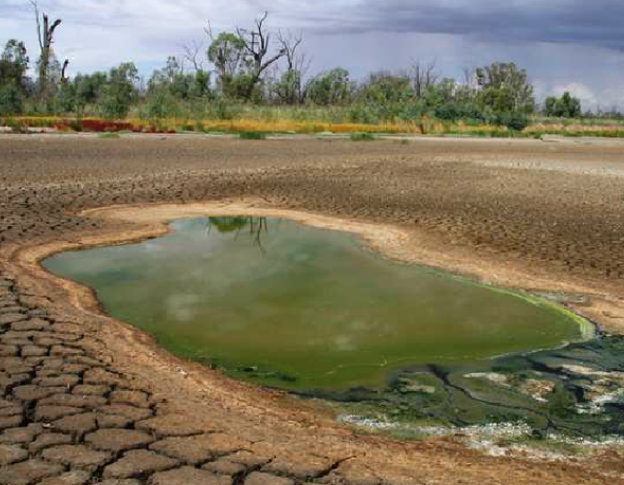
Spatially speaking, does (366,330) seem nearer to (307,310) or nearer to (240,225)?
(307,310)

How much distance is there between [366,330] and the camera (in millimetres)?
6199

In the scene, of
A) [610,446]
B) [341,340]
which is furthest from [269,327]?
[610,446]

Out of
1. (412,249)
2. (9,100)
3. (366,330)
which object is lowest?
(366,330)

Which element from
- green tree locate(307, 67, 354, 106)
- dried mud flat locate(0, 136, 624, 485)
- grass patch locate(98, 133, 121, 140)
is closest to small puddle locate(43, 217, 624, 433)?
dried mud flat locate(0, 136, 624, 485)

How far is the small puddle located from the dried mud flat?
41 cm

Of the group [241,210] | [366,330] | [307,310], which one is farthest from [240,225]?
[366,330]

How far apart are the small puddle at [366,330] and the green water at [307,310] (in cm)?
2

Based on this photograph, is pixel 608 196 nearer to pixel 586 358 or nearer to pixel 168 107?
pixel 586 358

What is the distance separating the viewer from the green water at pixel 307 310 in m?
5.55

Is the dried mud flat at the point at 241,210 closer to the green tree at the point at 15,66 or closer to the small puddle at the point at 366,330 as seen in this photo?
the small puddle at the point at 366,330

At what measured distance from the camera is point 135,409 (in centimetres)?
428

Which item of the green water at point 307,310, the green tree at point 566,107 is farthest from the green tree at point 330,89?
the green water at point 307,310

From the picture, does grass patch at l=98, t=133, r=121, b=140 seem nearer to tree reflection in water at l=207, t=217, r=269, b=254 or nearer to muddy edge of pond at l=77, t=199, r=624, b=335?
muddy edge of pond at l=77, t=199, r=624, b=335

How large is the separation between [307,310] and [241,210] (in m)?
5.70
